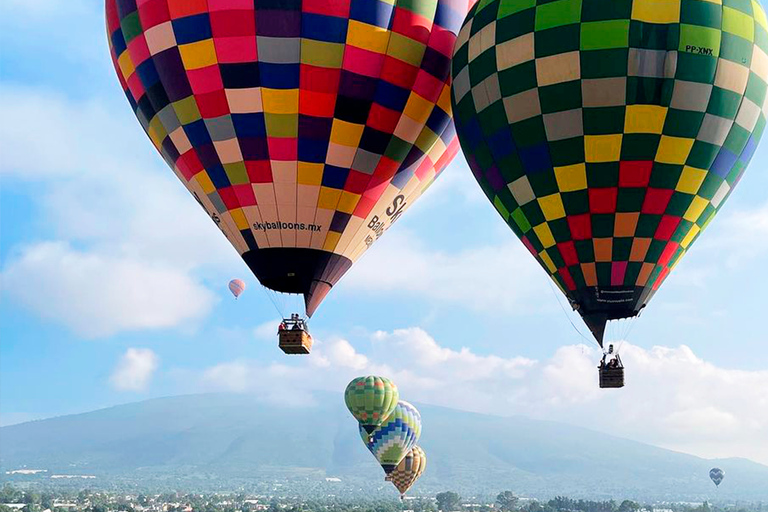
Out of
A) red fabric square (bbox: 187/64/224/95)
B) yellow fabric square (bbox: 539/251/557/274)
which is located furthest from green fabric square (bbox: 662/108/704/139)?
red fabric square (bbox: 187/64/224/95)

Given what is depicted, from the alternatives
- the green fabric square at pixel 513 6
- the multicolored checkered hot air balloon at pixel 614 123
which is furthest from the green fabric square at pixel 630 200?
the green fabric square at pixel 513 6

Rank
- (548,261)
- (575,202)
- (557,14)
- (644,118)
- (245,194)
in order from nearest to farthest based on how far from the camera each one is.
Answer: (644,118)
(557,14)
(575,202)
(548,261)
(245,194)

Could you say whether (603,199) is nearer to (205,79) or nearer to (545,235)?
(545,235)

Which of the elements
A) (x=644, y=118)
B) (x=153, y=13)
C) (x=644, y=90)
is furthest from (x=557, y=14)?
(x=153, y=13)

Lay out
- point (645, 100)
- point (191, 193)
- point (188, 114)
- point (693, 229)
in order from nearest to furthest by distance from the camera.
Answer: point (645, 100), point (693, 229), point (188, 114), point (191, 193)

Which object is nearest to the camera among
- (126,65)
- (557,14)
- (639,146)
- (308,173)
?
(639,146)

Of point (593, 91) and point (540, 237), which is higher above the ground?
point (593, 91)

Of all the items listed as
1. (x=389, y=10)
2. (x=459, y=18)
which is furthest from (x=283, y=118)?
(x=459, y=18)

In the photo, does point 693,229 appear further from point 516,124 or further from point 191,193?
point 191,193
